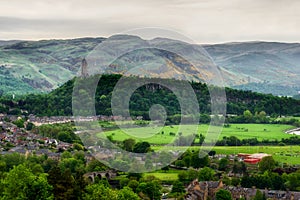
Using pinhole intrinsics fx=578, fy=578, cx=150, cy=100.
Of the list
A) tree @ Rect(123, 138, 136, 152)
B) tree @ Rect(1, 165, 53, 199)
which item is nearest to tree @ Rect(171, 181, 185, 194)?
tree @ Rect(1, 165, 53, 199)

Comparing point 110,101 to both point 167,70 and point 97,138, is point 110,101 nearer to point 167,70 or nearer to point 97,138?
point 97,138

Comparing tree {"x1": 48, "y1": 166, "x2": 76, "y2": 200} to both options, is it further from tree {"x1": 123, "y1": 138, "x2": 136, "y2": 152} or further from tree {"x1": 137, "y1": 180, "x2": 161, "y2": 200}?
tree {"x1": 123, "y1": 138, "x2": 136, "y2": 152}

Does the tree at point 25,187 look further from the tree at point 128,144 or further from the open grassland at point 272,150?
the open grassland at point 272,150

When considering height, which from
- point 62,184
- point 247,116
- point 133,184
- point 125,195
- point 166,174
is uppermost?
point 62,184

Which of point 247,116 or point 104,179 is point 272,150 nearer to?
point 104,179

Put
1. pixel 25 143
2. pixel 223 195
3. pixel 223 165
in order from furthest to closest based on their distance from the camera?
pixel 25 143, pixel 223 165, pixel 223 195

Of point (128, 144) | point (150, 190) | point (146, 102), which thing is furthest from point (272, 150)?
point (146, 102)

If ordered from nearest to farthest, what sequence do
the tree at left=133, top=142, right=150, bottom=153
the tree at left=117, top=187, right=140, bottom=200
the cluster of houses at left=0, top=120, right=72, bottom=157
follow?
1. the tree at left=117, top=187, right=140, bottom=200
2. the tree at left=133, top=142, right=150, bottom=153
3. the cluster of houses at left=0, top=120, right=72, bottom=157
